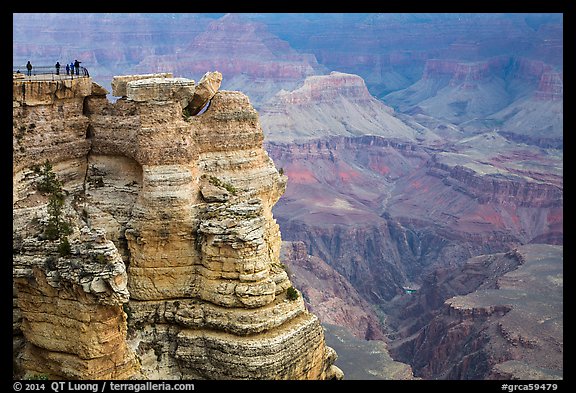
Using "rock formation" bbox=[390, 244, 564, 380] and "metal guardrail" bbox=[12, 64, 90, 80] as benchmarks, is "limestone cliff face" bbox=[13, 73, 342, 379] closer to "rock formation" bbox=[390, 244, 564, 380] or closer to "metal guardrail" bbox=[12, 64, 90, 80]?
"metal guardrail" bbox=[12, 64, 90, 80]

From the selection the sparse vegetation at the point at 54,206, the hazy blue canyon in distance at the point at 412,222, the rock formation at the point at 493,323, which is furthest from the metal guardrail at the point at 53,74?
the rock formation at the point at 493,323

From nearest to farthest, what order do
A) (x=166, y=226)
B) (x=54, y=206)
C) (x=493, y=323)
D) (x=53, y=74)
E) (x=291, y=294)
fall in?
(x=54, y=206) → (x=166, y=226) → (x=291, y=294) → (x=53, y=74) → (x=493, y=323)

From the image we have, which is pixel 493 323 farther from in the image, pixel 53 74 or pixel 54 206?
pixel 54 206

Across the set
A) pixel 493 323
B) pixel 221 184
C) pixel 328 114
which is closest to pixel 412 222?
pixel 328 114

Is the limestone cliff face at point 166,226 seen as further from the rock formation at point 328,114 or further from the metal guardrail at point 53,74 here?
the rock formation at point 328,114

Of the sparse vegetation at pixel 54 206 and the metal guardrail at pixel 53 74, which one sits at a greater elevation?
the metal guardrail at pixel 53 74

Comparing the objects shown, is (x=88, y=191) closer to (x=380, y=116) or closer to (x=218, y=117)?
(x=218, y=117)
